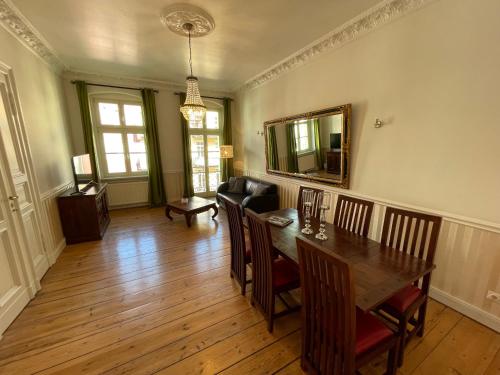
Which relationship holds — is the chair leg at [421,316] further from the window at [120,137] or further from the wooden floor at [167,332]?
the window at [120,137]

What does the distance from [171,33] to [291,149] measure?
97.9 inches

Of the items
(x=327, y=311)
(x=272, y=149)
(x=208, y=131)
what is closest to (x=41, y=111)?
(x=208, y=131)

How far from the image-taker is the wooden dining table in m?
1.17

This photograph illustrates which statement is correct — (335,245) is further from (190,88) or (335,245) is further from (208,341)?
(190,88)

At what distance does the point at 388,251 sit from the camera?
1.60 m

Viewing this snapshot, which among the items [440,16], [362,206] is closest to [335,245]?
[362,206]

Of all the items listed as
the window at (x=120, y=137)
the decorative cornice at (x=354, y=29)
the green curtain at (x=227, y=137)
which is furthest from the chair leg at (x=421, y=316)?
the window at (x=120, y=137)

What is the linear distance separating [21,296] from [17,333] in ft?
1.31

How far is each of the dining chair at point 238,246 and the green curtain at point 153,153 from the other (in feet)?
11.9

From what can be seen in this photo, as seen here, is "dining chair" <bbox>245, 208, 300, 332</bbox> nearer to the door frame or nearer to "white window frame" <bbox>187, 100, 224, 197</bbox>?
the door frame

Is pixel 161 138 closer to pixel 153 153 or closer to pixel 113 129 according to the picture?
pixel 153 153

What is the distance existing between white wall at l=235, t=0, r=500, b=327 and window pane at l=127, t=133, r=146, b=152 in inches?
180

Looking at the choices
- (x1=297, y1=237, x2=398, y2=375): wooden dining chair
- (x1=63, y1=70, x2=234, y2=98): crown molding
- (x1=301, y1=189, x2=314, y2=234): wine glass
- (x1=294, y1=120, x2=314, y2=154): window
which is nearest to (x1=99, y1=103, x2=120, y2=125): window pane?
(x1=63, y1=70, x2=234, y2=98): crown molding

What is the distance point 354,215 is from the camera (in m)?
2.08
